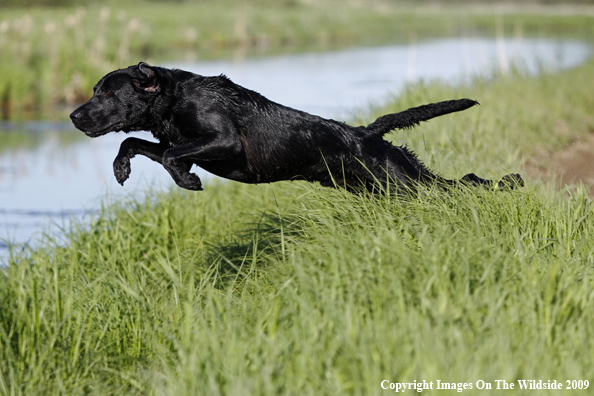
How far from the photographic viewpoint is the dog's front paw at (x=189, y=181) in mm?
3962

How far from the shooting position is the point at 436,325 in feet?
9.36

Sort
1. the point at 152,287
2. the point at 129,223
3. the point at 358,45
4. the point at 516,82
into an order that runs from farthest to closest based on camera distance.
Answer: the point at 358,45, the point at 516,82, the point at 129,223, the point at 152,287

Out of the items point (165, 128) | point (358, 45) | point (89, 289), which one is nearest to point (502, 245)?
point (165, 128)

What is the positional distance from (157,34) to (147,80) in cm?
2622

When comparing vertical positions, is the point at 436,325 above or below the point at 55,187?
below

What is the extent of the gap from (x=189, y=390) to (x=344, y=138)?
2180mm

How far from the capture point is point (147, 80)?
4.11 m

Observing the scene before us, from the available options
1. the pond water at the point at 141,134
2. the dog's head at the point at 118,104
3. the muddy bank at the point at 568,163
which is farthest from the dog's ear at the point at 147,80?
the muddy bank at the point at 568,163

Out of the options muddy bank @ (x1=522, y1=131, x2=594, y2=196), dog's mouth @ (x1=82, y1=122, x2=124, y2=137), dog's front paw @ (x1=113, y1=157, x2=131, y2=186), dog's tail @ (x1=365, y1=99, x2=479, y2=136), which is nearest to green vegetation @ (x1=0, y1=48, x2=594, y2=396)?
dog's tail @ (x1=365, y1=99, x2=479, y2=136)

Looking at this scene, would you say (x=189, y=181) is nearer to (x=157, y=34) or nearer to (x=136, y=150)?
(x=136, y=150)

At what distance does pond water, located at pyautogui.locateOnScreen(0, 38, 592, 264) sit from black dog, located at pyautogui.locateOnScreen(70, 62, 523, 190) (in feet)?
3.74

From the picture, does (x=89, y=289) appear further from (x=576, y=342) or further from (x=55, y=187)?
(x=55, y=187)

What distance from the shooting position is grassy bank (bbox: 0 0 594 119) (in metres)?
15.7

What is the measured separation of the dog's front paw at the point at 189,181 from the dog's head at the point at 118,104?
1.78ft
